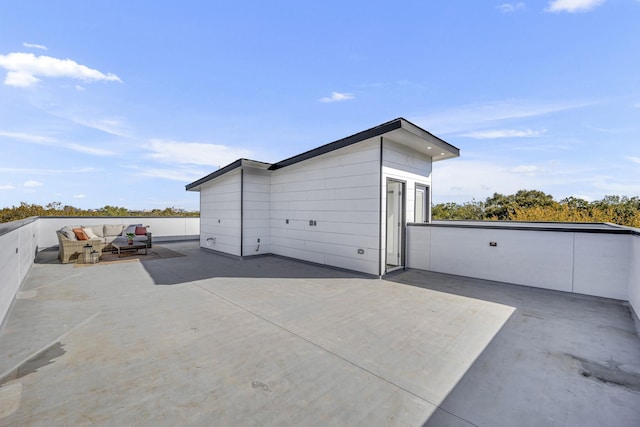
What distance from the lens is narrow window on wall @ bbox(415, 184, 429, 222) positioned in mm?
7168

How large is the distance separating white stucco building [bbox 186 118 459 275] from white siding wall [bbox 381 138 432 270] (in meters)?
0.02

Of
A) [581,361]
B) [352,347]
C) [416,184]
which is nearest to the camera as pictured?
[581,361]

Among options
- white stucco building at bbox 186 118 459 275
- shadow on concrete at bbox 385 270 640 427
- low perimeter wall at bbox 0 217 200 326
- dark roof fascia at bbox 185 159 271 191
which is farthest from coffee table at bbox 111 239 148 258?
shadow on concrete at bbox 385 270 640 427

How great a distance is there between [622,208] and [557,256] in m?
9.28

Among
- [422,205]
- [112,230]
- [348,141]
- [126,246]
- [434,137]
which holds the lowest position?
[126,246]

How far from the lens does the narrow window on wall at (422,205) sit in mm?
7168

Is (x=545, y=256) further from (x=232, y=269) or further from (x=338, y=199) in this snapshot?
(x=232, y=269)

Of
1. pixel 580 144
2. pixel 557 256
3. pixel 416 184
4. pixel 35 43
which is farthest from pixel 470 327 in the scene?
pixel 35 43

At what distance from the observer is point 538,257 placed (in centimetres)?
449

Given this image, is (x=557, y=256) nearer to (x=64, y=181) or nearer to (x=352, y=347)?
(x=352, y=347)

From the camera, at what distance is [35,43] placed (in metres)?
5.52

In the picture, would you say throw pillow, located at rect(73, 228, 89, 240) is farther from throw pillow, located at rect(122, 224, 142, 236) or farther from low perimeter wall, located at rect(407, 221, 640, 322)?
low perimeter wall, located at rect(407, 221, 640, 322)

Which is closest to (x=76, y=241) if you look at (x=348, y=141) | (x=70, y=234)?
(x=70, y=234)

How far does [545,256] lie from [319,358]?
4.64 m
